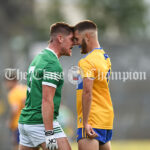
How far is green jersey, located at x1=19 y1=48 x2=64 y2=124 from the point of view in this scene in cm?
632

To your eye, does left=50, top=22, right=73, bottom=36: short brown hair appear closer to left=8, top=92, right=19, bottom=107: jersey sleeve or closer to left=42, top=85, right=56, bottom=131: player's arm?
left=42, top=85, right=56, bottom=131: player's arm

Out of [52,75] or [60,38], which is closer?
[52,75]

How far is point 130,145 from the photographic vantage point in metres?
17.2

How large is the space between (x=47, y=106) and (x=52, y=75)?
0.40 m

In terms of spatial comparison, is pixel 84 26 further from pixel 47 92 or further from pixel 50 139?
pixel 50 139

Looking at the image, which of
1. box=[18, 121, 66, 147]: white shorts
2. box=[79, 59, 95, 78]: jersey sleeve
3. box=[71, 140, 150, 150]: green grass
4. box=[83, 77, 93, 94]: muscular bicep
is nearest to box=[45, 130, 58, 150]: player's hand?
box=[18, 121, 66, 147]: white shorts

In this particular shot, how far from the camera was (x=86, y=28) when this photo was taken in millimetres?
6852

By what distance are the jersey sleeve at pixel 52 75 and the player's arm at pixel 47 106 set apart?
2.5 inches

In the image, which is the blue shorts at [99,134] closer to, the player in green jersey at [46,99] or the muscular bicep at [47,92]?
the player in green jersey at [46,99]

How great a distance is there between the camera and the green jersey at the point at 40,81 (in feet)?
20.7

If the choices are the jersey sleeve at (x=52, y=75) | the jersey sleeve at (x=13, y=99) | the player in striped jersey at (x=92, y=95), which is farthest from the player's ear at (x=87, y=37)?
the jersey sleeve at (x=13, y=99)

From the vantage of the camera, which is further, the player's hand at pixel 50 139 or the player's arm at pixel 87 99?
the player's arm at pixel 87 99

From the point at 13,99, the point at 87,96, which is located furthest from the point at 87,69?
the point at 13,99

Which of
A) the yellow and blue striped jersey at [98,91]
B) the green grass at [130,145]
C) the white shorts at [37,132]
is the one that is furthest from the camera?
the green grass at [130,145]
